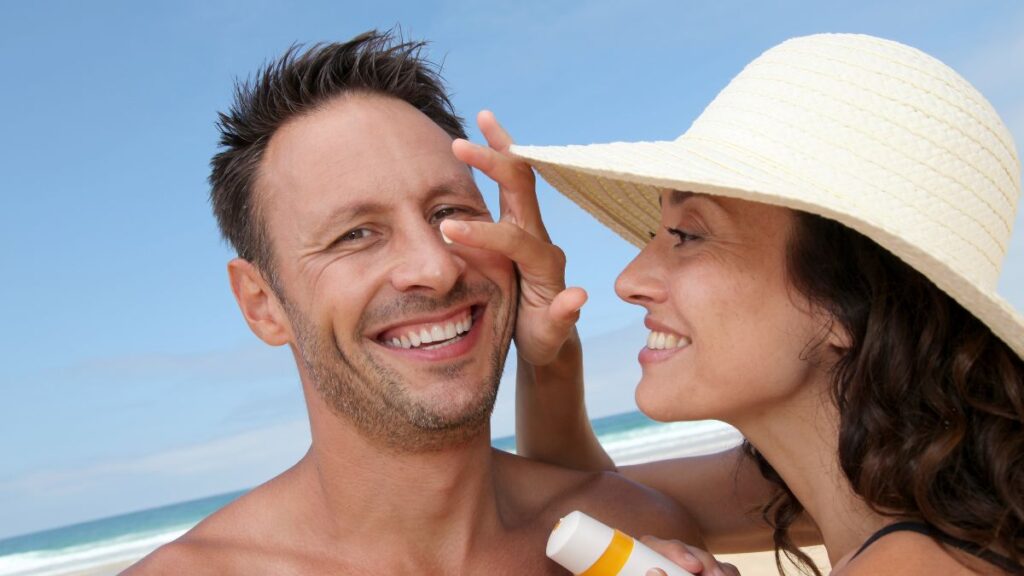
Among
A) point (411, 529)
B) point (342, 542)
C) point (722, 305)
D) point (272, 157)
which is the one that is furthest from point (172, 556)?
point (722, 305)

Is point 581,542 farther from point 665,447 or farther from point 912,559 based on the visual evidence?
point 665,447

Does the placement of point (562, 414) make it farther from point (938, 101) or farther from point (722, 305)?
point (938, 101)

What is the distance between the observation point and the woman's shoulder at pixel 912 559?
1.85 meters

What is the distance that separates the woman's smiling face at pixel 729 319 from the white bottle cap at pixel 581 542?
0.32 meters

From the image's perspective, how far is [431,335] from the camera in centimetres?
280

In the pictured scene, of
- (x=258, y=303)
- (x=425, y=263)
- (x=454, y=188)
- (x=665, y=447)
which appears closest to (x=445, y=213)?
(x=454, y=188)

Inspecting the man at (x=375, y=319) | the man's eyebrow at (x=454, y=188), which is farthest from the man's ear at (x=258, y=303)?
the man's eyebrow at (x=454, y=188)

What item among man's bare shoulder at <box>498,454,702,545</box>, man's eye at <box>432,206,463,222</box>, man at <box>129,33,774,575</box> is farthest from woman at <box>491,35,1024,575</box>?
man's bare shoulder at <box>498,454,702,545</box>

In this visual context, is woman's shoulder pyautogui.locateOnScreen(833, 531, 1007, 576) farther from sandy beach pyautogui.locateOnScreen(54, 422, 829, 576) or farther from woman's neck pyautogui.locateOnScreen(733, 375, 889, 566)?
sandy beach pyautogui.locateOnScreen(54, 422, 829, 576)

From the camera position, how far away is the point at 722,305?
2.16 metres

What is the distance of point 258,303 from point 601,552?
159cm

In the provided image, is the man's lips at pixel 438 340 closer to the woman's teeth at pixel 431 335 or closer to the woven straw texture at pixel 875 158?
the woman's teeth at pixel 431 335

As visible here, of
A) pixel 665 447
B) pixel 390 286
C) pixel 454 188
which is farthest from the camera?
pixel 665 447

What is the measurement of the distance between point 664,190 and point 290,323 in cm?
132
